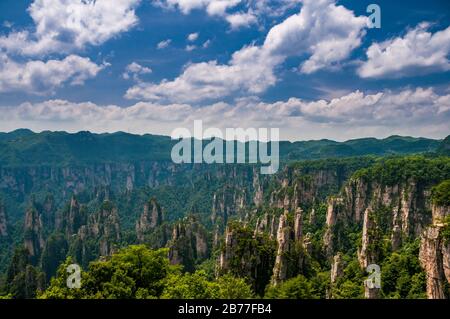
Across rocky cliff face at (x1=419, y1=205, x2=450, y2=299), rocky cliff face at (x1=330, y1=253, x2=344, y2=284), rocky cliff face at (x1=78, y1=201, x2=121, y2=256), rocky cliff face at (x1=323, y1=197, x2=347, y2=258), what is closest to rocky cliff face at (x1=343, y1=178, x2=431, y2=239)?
rocky cliff face at (x1=323, y1=197, x2=347, y2=258)

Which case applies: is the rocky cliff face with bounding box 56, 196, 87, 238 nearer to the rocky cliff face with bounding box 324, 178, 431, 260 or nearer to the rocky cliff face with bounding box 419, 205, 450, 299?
the rocky cliff face with bounding box 324, 178, 431, 260

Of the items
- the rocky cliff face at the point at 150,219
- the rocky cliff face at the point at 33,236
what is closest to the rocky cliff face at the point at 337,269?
the rocky cliff face at the point at 150,219

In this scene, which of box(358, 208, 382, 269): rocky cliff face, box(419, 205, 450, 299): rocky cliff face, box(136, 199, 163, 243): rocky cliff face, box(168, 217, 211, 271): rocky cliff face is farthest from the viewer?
box(136, 199, 163, 243): rocky cliff face

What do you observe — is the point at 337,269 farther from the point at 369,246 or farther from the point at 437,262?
the point at 437,262

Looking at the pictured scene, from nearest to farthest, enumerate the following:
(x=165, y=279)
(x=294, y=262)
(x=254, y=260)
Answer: (x=165, y=279)
(x=294, y=262)
(x=254, y=260)

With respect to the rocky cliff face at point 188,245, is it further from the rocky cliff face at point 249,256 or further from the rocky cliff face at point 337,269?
the rocky cliff face at point 337,269
